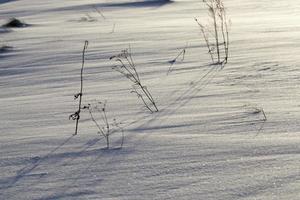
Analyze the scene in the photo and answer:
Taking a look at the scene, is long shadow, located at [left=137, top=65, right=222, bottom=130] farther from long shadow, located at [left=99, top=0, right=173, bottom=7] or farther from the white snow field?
long shadow, located at [left=99, top=0, right=173, bottom=7]

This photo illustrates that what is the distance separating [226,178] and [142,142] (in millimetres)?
507

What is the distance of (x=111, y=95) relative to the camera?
3203 millimetres

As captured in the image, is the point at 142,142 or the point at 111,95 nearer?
the point at 142,142

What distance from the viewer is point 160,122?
2600 mm

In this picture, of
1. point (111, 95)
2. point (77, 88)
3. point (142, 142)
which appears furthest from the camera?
point (77, 88)

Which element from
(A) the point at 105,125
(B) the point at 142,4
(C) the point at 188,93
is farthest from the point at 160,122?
(B) the point at 142,4

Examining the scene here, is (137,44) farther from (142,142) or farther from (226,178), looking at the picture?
(226,178)

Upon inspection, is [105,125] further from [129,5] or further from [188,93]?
[129,5]

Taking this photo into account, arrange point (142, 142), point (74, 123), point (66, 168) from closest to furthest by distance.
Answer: point (66, 168) → point (142, 142) → point (74, 123)

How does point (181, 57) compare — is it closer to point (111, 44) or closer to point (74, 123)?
point (111, 44)

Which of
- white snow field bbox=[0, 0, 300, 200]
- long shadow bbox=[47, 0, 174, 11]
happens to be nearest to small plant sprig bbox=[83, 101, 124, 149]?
white snow field bbox=[0, 0, 300, 200]

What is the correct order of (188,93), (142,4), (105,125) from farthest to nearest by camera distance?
(142,4) < (188,93) < (105,125)

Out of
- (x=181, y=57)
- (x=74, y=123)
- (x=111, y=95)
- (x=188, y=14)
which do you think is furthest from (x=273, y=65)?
(x=188, y=14)

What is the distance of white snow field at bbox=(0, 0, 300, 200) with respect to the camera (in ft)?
6.22
